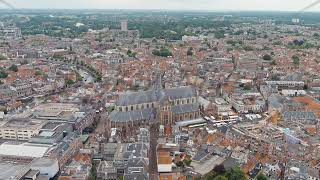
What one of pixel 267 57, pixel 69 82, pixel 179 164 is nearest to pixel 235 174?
pixel 179 164

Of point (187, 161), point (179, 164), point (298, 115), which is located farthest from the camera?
point (298, 115)

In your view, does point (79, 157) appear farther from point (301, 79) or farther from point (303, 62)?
point (303, 62)

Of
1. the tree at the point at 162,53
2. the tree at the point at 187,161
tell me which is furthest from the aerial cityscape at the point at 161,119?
the tree at the point at 162,53

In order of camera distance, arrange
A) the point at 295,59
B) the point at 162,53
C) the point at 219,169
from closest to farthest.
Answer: the point at 219,169, the point at 295,59, the point at 162,53

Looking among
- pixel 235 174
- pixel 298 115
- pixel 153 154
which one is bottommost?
pixel 153 154

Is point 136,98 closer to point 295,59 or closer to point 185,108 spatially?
point 185,108

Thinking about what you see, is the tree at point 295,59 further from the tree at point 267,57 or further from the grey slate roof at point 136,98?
the grey slate roof at point 136,98

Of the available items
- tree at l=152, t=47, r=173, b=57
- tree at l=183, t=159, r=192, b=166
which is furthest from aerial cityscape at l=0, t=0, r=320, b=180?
tree at l=152, t=47, r=173, b=57

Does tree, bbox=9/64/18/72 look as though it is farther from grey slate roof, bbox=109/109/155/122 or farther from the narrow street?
the narrow street

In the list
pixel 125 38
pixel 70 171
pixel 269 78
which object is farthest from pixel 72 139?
pixel 125 38
